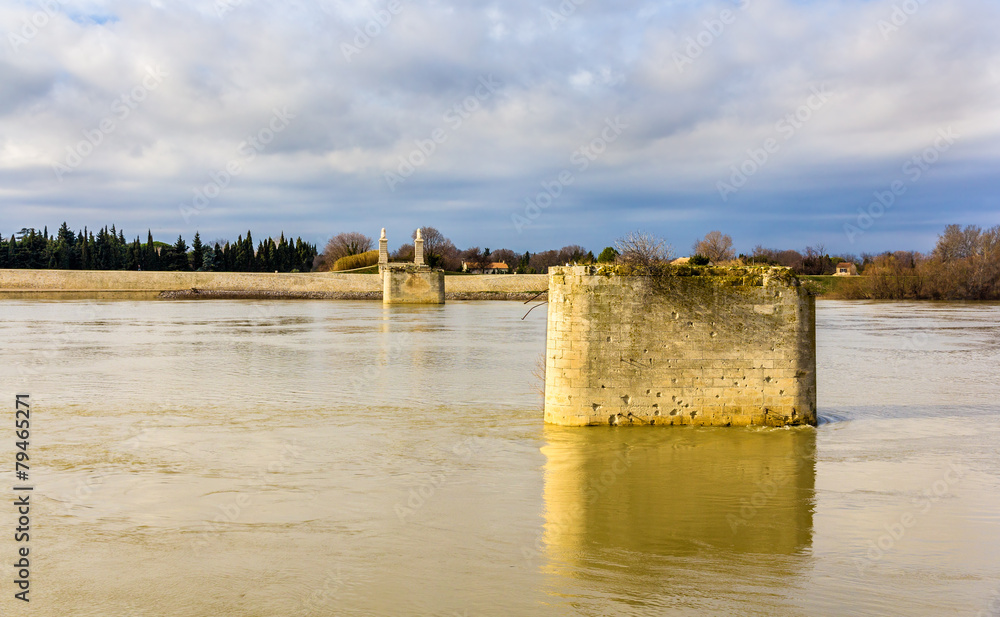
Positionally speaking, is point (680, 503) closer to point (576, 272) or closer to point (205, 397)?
point (576, 272)

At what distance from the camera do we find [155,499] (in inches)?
332

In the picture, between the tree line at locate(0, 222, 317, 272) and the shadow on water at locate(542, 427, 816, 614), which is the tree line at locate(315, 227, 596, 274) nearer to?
the tree line at locate(0, 222, 317, 272)

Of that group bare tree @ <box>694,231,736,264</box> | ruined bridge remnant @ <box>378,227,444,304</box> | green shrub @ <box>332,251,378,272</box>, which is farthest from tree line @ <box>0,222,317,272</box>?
bare tree @ <box>694,231,736,264</box>

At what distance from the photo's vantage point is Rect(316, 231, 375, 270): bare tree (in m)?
110

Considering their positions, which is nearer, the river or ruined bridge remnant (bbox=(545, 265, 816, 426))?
the river

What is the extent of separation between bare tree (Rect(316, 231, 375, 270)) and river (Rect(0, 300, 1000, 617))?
94578 mm

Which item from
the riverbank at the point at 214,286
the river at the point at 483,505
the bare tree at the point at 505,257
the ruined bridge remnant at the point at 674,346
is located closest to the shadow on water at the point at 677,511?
the river at the point at 483,505

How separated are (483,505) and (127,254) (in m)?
81.7

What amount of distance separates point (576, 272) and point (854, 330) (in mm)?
25847

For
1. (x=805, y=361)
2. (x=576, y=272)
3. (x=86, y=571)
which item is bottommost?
(x=86, y=571)

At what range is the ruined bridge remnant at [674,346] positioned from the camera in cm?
1064

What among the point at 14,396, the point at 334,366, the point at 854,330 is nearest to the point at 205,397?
the point at 14,396

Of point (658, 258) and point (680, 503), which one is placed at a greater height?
point (658, 258)

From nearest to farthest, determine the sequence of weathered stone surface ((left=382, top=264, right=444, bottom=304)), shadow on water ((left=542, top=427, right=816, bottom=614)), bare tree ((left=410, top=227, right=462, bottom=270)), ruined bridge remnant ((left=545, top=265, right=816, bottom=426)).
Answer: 1. shadow on water ((left=542, top=427, right=816, bottom=614))
2. ruined bridge remnant ((left=545, top=265, right=816, bottom=426))
3. weathered stone surface ((left=382, top=264, right=444, bottom=304))
4. bare tree ((left=410, top=227, right=462, bottom=270))
